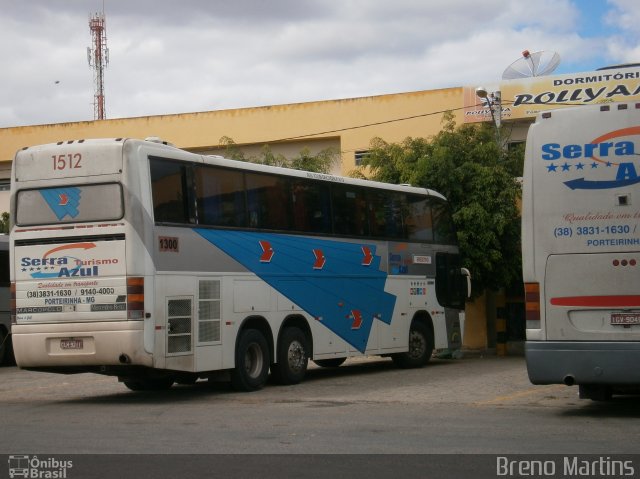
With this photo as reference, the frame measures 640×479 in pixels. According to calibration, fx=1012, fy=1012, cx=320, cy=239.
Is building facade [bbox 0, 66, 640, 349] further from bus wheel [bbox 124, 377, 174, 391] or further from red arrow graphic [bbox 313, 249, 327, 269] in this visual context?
bus wheel [bbox 124, 377, 174, 391]

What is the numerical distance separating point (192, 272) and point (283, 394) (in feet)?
8.10

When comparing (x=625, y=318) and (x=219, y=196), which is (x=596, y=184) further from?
(x=219, y=196)

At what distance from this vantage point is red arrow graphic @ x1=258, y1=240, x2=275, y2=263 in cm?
1644

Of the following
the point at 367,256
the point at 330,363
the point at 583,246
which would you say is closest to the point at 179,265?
the point at 367,256

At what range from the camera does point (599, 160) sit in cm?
1186

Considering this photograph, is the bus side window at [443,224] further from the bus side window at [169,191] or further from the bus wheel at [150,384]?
the bus side window at [169,191]

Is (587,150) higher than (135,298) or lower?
higher

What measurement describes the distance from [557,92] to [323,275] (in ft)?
52.0

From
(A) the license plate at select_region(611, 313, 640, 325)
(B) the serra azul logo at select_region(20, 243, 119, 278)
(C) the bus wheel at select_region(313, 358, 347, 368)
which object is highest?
(B) the serra azul logo at select_region(20, 243, 119, 278)

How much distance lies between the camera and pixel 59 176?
47.4 feet

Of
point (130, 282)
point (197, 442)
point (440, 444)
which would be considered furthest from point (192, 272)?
point (440, 444)

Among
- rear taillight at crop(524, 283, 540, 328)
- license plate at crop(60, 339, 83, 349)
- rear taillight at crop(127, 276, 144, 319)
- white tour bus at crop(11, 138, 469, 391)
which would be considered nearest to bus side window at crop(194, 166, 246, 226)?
white tour bus at crop(11, 138, 469, 391)

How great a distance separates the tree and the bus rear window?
11.4 m

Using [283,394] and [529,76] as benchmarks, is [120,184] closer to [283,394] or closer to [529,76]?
[283,394]
